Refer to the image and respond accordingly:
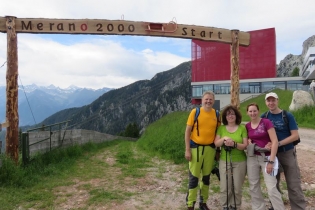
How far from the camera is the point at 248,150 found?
12.6 feet

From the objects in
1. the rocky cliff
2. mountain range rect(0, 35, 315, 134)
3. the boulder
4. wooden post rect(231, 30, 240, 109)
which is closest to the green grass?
wooden post rect(231, 30, 240, 109)

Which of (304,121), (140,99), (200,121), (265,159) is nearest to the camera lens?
(265,159)

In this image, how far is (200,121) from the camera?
4207 mm

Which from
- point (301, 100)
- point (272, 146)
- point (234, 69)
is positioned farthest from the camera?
point (301, 100)

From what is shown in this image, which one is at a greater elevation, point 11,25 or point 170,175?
point 11,25

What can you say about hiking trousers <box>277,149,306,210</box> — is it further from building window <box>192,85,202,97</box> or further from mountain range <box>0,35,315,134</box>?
mountain range <box>0,35,315,134</box>

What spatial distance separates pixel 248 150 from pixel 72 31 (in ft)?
18.1

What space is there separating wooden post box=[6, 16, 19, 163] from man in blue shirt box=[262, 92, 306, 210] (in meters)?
6.24

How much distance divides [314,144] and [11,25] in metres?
11.5

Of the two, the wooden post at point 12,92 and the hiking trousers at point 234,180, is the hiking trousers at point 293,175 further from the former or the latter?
the wooden post at point 12,92

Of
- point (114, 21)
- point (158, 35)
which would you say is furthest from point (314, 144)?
point (114, 21)

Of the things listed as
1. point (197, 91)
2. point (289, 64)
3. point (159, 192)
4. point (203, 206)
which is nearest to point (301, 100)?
point (159, 192)

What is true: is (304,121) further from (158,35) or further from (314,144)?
(158,35)

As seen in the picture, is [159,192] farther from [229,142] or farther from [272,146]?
[272,146]
